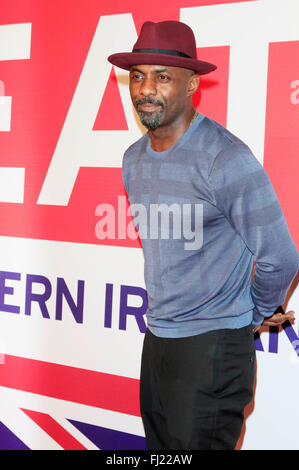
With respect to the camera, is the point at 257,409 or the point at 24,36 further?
the point at 24,36

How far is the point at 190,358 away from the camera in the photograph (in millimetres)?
1288

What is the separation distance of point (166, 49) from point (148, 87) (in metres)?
0.10

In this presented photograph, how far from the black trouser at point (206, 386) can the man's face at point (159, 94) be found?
54 centimetres

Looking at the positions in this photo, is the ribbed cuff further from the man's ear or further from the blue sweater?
the man's ear

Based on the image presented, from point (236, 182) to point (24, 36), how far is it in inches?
50.6

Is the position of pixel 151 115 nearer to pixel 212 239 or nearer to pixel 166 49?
pixel 166 49

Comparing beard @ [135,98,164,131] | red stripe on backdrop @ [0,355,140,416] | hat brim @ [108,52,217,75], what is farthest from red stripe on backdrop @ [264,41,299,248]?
red stripe on backdrop @ [0,355,140,416]

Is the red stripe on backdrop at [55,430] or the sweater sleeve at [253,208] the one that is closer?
the sweater sleeve at [253,208]

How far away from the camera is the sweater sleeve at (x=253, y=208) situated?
1197 millimetres

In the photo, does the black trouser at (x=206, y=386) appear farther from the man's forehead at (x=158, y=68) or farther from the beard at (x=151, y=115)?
the man's forehead at (x=158, y=68)

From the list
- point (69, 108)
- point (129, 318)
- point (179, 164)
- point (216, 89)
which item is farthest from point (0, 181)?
point (179, 164)

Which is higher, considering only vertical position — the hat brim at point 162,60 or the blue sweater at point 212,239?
the hat brim at point 162,60

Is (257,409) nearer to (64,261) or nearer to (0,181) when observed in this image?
(64,261)

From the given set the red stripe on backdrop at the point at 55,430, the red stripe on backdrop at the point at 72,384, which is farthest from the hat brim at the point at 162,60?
the red stripe on backdrop at the point at 55,430
